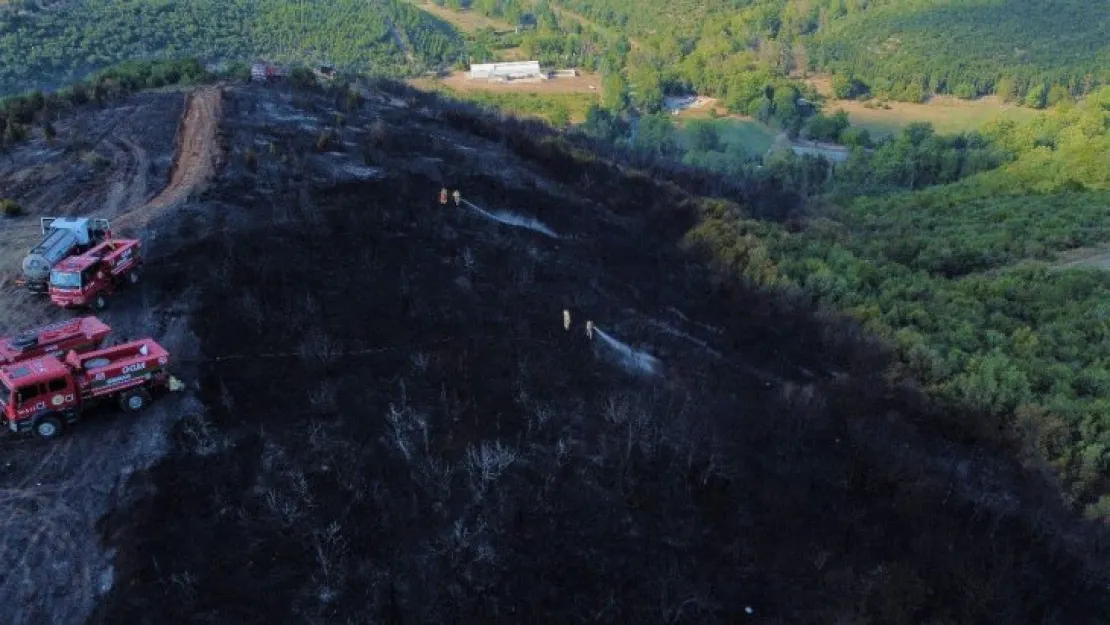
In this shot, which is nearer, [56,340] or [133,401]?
[133,401]

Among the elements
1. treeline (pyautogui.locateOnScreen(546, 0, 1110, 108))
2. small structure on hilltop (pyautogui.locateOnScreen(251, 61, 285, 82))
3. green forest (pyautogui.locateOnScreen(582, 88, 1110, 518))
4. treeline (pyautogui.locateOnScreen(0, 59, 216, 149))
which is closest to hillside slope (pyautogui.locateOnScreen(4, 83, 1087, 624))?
green forest (pyautogui.locateOnScreen(582, 88, 1110, 518))

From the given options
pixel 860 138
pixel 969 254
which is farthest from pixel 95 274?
pixel 860 138

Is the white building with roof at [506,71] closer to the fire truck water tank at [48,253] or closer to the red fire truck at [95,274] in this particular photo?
the fire truck water tank at [48,253]

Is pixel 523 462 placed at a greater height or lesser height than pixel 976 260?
greater

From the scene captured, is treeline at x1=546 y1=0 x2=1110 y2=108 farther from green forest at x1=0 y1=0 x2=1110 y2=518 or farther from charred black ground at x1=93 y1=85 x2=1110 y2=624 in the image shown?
charred black ground at x1=93 y1=85 x2=1110 y2=624

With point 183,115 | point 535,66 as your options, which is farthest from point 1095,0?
point 183,115

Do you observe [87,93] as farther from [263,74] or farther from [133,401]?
[133,401]

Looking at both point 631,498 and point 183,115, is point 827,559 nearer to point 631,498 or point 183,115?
point 631,498
